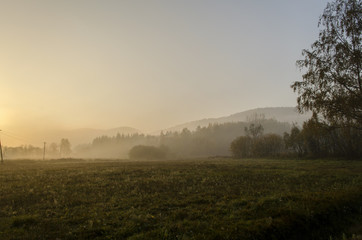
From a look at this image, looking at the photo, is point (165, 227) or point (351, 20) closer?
point (165, 227)

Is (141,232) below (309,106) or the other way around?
below

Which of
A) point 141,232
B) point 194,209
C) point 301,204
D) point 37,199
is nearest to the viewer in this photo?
point 141,232

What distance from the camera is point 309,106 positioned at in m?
26.1

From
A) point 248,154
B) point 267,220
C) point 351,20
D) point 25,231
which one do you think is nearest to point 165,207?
point 267,220

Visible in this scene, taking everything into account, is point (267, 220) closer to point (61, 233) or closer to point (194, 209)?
point (194, 209)

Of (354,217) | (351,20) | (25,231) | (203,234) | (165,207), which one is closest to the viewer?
(203,234)

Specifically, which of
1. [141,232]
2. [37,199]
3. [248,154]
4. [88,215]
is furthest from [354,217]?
[248,154]

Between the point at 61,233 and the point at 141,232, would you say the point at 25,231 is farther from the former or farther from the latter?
the point at 141,232

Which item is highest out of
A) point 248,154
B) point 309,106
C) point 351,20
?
point 351,20

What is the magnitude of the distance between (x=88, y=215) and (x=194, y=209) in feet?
22.2

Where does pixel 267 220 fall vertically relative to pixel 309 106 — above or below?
below

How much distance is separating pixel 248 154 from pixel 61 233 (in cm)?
11715

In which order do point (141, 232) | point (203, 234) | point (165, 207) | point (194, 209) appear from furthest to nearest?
point (165, 207)
point (194, 209)
point (141, 232)
point (203, 234)

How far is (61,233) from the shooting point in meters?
10.3
